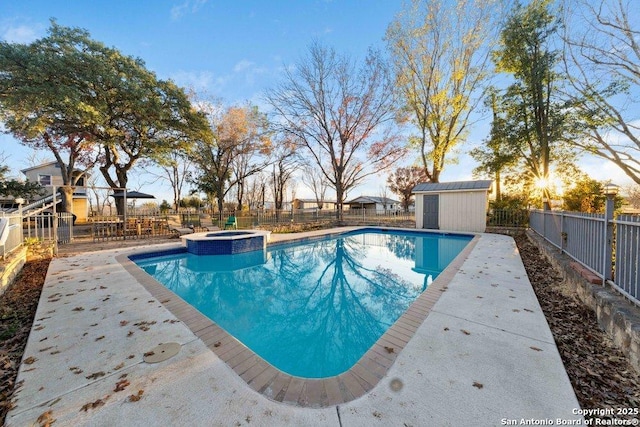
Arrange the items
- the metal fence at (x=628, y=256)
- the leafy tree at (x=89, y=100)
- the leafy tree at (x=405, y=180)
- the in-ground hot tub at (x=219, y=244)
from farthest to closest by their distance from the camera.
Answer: the leafy tree at (x=405, y=180) < the leafy tree at (x=89, y=100) < the in-ground hot tub at (x=219, y=244) < the metal fence at (x=628, y=256)

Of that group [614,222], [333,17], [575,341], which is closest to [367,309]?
[575,341]

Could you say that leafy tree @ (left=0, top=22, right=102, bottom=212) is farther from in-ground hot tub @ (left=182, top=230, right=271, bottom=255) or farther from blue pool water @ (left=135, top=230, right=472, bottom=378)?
blue pool water @ (left=135, top=230, right=472, bottom=378)

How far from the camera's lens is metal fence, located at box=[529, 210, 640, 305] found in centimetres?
258

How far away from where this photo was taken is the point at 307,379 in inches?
81.7

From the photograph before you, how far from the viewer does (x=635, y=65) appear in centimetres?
929

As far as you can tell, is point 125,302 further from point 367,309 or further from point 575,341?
point 575,341

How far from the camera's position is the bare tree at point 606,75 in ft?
29.5

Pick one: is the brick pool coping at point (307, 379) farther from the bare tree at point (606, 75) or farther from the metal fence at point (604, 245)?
the bare tree at point (606, 75)

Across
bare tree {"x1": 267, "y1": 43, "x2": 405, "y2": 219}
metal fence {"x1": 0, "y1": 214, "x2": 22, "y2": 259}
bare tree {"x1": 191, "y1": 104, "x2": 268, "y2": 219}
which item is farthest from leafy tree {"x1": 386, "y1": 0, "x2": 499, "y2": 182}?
metal fence {"x1": 0, "y1": 214, "x2": 22, "y2": 259}

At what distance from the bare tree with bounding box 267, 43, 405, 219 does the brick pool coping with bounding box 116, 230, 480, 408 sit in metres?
14.3

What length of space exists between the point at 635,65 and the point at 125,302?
17.5 meters

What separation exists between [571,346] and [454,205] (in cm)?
1160

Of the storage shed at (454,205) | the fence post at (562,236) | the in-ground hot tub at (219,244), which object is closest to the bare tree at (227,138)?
the in-ground hot tub at (219,244)

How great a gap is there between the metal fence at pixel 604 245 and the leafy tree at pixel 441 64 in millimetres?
11478
